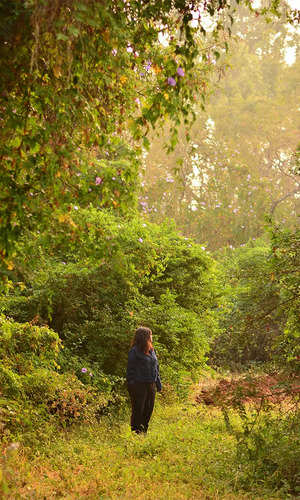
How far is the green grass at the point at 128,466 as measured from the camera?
5.54 meters

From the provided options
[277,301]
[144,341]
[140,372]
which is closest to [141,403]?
[140,372]

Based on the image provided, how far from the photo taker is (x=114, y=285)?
9.87 meters

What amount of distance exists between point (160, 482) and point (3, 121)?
397 centimetres

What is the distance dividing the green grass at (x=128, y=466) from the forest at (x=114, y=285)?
25 millimetres

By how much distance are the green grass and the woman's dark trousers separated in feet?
0.71

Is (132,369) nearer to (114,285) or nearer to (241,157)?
(114,285)

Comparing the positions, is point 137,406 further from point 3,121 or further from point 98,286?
point 3,121

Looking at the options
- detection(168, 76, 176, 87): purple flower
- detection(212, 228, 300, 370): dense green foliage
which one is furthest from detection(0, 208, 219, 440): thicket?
detection(168, 76, 176, 87): purple flower

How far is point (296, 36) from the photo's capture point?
30594 mm

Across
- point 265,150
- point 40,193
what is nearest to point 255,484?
point 40,193

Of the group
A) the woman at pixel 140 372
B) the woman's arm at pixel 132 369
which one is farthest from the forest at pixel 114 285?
the woman's arm at pixel 132 369

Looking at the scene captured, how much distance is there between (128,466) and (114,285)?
12.9 ft

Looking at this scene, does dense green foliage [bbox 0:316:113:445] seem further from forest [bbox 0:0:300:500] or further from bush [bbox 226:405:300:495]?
bush [bbox 226:405:300:495]

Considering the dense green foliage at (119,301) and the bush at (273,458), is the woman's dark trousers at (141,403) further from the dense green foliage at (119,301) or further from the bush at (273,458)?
the bush at (273,458)
